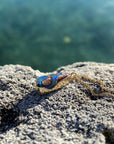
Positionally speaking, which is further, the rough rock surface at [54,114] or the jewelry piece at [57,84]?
the jewelry piece at [57,84]

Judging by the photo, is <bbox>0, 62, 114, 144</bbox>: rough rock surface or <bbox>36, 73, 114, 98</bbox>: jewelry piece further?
<bbox>36, 73, 114, 98</bbox>: jewelry piece

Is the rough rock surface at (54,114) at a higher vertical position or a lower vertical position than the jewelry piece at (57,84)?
lower

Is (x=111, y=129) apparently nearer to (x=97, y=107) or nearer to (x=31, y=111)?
(x=97, y=107)

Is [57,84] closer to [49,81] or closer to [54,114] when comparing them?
[49,81]

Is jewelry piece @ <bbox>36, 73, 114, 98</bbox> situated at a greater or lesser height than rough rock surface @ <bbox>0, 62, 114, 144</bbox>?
greater

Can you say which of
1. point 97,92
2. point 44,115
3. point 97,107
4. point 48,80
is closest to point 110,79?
point 97,92

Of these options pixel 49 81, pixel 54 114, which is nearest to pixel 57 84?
pixel 49 81

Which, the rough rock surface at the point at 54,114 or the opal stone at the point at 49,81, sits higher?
the opal stone at the point at 49,81

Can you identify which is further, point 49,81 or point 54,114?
point 49,81

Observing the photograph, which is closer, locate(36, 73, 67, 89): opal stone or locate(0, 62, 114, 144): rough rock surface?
locate(0, 62, 114, 144): rough rock surface
